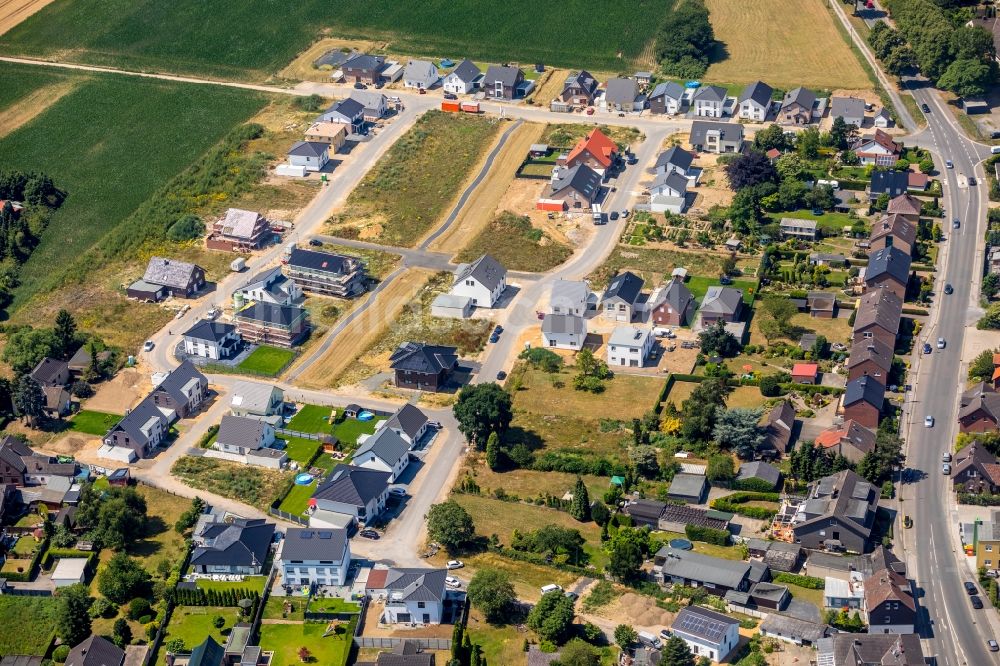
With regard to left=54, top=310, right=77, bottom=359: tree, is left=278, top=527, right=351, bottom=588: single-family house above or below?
above

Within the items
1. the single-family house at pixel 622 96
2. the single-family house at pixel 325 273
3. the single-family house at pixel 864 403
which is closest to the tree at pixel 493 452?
the single-family house at pixel 864 403

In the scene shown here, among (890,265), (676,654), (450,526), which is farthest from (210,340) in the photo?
(890,265)

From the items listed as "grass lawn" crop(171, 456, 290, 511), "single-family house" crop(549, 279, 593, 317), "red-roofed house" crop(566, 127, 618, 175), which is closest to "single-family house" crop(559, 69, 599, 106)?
"red-roofed house" crop(566, 127, 618, 175)

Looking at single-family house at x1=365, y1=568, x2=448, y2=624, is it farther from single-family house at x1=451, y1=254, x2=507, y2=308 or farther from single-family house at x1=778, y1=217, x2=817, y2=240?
single-family house at x1=778, y1=217, x2=817, y2=240

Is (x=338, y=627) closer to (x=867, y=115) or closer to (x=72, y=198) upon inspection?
(x=72, y=198)

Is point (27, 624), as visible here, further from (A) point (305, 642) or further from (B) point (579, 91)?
(B) point (579, 91)

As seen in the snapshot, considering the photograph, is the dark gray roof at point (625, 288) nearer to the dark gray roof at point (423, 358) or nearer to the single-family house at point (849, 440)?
the dark gray roof at point (423, 358)

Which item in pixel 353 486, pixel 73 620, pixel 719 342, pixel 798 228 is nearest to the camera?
pixel 73 620
